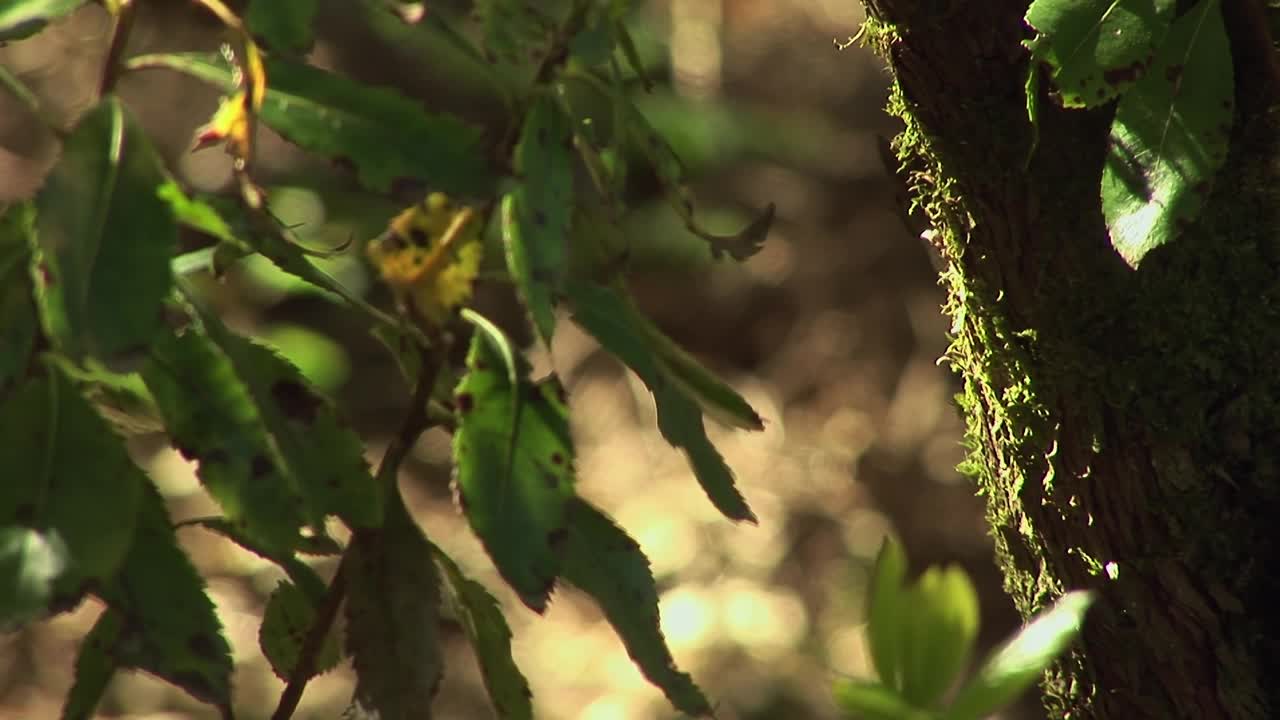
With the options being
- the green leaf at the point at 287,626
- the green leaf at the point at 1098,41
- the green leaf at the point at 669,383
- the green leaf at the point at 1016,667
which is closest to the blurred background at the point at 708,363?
the green leaf at the point at 287,626

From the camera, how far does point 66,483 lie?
0.83 m

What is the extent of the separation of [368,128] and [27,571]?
32cm

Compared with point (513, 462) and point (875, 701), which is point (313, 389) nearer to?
point (513, 462)

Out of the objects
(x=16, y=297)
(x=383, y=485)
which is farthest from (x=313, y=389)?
(x=16, y=297)

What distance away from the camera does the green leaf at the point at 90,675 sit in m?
0.98

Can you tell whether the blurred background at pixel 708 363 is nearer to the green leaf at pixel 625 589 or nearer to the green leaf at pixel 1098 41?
the green leaf at pixel 625 589

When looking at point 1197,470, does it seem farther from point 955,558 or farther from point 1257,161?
point 955,558

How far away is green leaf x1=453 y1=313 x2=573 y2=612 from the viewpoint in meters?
0.90

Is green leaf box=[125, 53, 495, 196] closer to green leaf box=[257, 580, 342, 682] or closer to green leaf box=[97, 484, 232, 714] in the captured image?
green leaf box=[97, 484, 232, 714]

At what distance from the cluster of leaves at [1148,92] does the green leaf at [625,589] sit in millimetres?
363

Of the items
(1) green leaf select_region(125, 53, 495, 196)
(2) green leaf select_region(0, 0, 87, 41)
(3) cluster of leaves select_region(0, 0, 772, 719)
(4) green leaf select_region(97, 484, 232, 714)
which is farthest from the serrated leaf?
(2) green leaf select_region(0, 0, 87, 41)

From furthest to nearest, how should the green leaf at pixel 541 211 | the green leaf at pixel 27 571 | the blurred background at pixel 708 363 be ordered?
1. the blurred background at pixel 708 363
2. the green leaf at pixel 541 211
3. the green leaf at pixel 27 571

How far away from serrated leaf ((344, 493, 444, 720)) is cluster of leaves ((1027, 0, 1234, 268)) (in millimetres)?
480

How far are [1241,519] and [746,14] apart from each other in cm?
406
